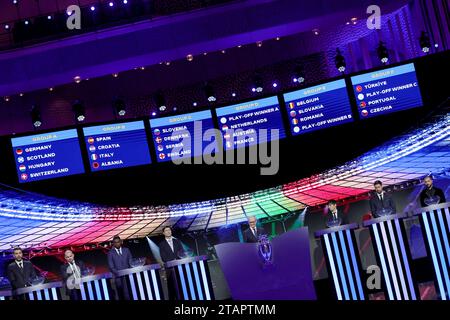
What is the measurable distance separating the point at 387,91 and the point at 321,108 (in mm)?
893

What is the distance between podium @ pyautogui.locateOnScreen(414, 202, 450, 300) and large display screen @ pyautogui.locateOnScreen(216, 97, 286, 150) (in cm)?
298

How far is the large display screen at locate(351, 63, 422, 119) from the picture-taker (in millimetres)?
9055

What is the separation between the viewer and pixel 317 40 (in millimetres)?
10117

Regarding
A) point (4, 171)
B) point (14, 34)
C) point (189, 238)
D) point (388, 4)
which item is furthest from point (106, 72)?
point (388, 4)

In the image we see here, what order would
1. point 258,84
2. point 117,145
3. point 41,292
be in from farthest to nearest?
1. point 258,84
2. point 117,145
3. point 41,292

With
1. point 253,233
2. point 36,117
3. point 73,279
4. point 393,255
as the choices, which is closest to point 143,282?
point 73,279

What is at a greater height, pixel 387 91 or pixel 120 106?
pixel 120 106

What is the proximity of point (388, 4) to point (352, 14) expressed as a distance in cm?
50

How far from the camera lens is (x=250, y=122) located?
9156mm

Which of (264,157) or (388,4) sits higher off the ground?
(388,4)

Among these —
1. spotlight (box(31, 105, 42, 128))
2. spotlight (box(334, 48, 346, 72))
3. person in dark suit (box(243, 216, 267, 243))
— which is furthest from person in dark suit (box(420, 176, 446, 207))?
spotlight (box(31, 105, 42, 128))

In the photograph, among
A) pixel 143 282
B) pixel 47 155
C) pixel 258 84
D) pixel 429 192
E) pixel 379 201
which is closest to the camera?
pixel 143 282

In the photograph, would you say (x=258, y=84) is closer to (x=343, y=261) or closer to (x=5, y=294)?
(x=343, y=261)

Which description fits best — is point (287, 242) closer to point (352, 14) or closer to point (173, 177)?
point (173, 177)
